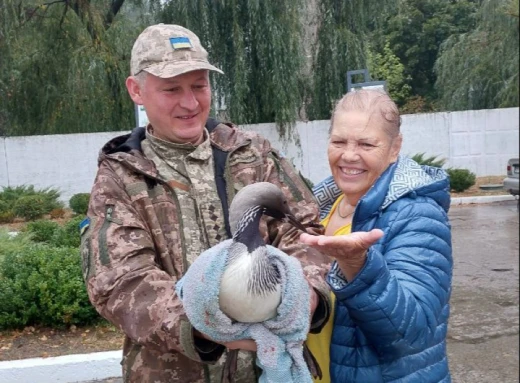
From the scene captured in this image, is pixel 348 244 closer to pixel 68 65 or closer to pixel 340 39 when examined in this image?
pixel 340 39

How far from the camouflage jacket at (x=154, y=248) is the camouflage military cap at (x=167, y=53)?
0.27 m

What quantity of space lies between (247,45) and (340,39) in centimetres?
246

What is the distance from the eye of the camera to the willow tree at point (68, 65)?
14172 millimetres

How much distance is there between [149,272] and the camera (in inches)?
70.6

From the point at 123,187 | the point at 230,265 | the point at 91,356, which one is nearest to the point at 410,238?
the point at 230,265

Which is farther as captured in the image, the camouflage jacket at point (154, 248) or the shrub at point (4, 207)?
the shrub at point (4, 207)

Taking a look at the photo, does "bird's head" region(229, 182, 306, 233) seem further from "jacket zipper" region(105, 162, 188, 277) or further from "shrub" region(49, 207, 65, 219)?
"shrub" region(49, 207, 65, 219)

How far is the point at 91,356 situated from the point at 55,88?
1118 cm

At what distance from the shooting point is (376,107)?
202 centimetres

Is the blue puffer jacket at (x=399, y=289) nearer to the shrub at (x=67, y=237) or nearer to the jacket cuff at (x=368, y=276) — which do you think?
the jacket cuff at (x=368, y=276)

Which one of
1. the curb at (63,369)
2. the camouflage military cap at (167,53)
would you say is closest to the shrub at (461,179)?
the camouflage military cap at (167,53)

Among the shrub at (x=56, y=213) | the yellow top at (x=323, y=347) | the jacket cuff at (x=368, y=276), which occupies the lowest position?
the shrub at (x=56, y=213)

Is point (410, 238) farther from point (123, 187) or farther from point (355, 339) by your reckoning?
point (123, 187)

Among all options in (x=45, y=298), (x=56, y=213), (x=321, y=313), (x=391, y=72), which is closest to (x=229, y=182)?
(x=321, y=313)
